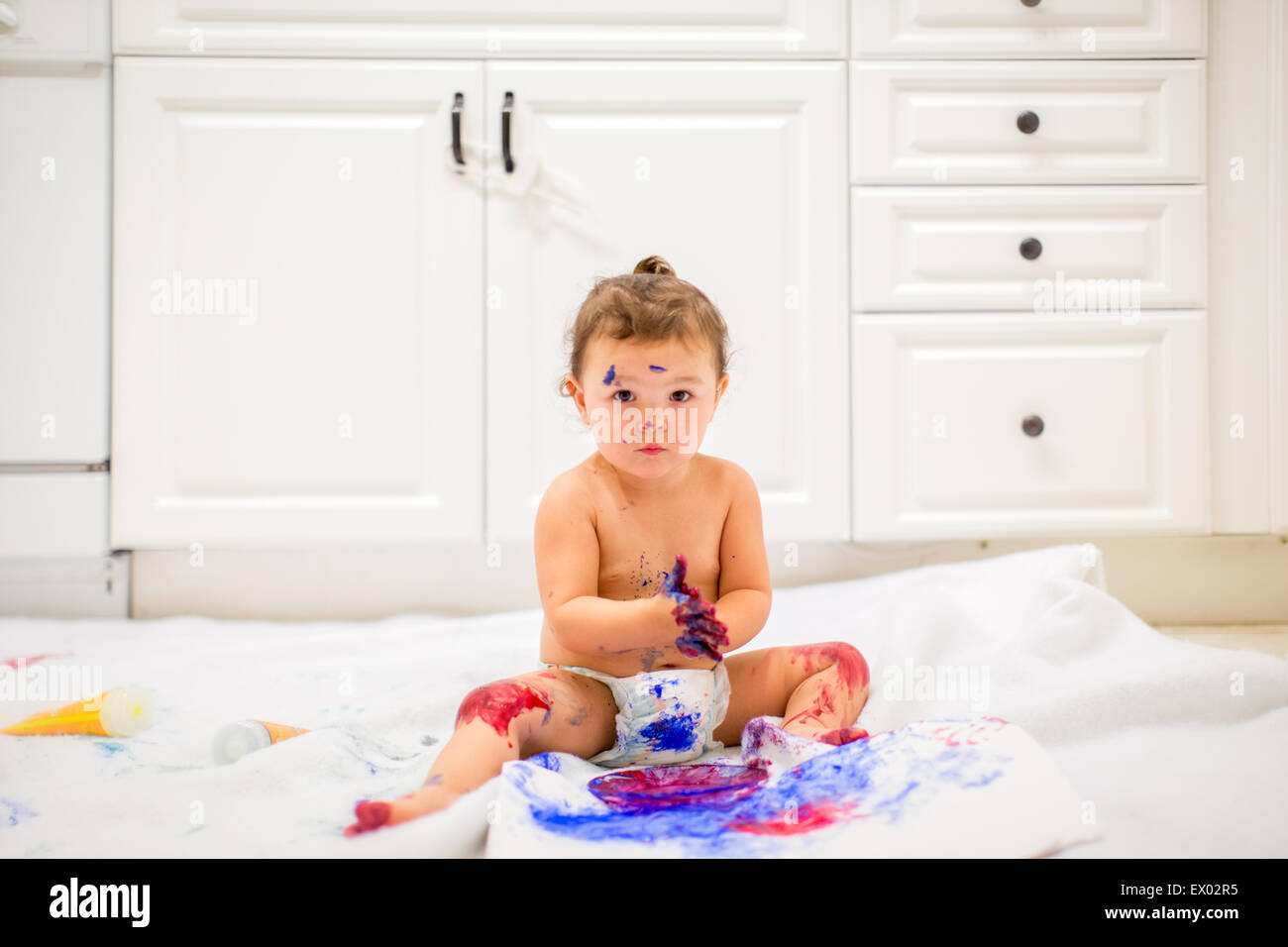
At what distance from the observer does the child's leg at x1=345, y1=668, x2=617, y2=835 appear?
59 cm

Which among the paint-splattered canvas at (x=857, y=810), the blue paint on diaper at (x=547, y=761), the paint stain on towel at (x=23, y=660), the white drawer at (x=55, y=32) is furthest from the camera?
the white drawer at (x=55, y=32)

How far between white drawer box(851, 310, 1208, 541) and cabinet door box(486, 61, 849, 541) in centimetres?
7

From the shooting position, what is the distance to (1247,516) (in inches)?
55.9

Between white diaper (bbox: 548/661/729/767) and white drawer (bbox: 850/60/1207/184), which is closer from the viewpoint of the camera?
white diaper (bbox: 548/661/729/767)

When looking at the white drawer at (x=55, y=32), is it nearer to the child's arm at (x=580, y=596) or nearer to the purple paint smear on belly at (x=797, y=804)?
the child's arm at (x=580, y=596)

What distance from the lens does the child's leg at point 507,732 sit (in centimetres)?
59

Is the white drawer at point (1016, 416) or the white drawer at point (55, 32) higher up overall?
the white drawer at point (55, 32)

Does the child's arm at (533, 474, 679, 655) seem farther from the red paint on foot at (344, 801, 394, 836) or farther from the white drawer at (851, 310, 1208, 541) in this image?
the white drawer at (851, 310, 1208, 541)

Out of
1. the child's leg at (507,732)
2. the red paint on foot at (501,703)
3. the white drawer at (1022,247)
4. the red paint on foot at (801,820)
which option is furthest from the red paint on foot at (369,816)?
the white drawer at (1022,247)

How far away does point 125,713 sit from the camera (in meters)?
0.84

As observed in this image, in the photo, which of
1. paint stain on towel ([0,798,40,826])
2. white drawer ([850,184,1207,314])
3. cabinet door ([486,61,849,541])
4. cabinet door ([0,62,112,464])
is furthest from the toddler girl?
cabinet door ([0,62,112,464])

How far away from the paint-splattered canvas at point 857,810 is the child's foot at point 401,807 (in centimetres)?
4
